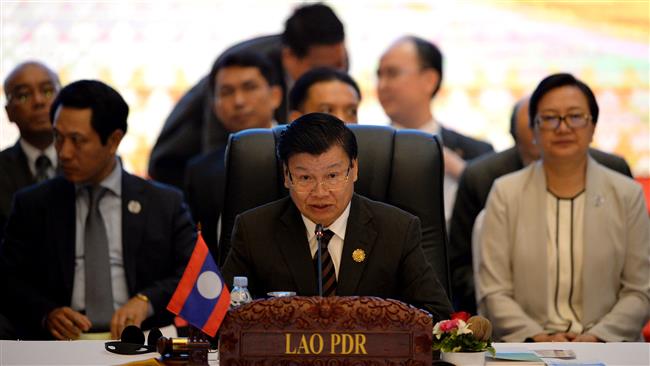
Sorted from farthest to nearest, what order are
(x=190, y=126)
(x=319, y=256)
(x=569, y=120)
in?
(x=190, y=126) < (x=569, y=120) < (x=319, y=256)

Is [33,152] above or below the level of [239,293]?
above

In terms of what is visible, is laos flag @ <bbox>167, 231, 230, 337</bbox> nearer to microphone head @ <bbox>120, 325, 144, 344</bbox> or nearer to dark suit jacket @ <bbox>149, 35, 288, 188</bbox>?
microphone head @ <bbox>120, 325, 144, 344</bbox>

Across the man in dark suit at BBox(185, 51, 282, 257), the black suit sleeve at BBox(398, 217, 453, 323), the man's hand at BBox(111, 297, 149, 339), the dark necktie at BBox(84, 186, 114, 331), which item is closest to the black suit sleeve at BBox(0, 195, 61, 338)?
the dark necktie at BBox(84, 186, 114, 331)

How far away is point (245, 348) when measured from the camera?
90.0 inches

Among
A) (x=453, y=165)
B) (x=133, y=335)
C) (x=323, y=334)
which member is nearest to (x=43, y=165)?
(x=453, y=165)

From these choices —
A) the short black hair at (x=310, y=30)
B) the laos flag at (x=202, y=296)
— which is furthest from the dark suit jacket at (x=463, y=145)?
the laos flag at (x=202, y=296)

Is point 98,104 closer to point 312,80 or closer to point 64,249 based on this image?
point 64,249

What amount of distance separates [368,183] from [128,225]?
89cm

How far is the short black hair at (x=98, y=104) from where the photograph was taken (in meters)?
3.78

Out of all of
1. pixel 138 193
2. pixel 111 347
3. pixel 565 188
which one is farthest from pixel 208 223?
pixel 111 347

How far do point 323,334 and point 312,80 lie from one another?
7.11 feet

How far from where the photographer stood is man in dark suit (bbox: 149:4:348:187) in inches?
194

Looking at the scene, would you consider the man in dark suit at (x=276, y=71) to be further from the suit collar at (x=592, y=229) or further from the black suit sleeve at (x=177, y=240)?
the suit collar at (x=592, y=229)

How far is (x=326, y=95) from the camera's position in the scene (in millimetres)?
4281
